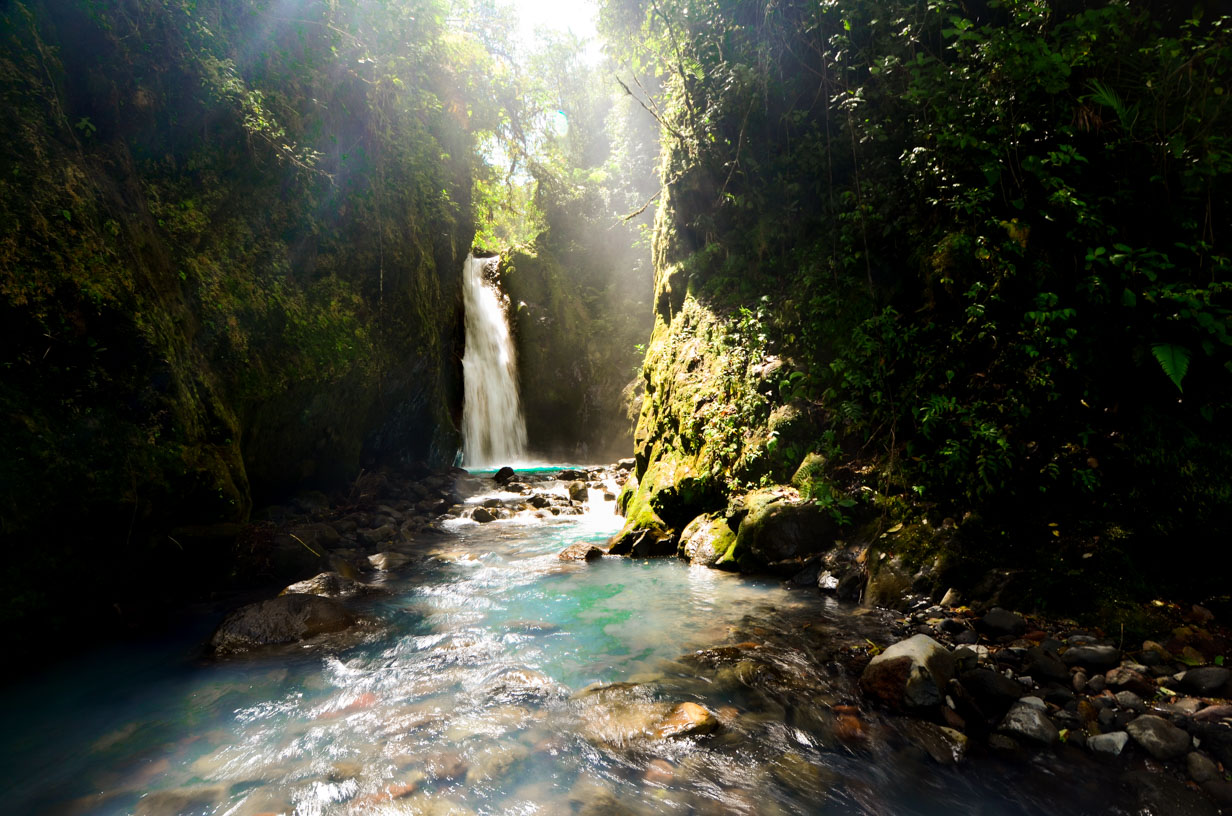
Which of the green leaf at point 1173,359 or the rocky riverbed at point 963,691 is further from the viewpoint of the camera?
the green leaf at point 1173,359

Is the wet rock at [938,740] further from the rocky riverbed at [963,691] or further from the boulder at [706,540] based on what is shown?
the boulder at [706,540]

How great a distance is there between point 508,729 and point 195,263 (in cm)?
710

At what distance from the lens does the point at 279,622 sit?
4992 millimetres

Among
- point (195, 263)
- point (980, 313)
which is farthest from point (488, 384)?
point (980, 313)

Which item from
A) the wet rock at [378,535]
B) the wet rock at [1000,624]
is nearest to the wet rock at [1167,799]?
the wet rock at [1000,624]

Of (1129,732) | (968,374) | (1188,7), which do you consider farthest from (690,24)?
(1129,732)

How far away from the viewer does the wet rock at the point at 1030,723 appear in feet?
9.70

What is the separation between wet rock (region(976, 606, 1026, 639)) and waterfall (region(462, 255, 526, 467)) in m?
16.0

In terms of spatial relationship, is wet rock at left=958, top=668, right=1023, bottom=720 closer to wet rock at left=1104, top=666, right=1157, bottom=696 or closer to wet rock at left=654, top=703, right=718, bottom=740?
wet rock at left=1104, top=666, right=1157, bottom=696

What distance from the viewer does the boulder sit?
22.6ft

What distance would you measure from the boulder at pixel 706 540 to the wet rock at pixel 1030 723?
12.2 ft

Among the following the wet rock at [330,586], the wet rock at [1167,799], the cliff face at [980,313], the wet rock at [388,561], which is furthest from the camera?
the wet rock at [388,561]

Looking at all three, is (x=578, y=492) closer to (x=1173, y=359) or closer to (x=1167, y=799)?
(x=1173, y=359)

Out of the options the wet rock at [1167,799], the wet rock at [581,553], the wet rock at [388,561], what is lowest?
the wet rock at [388,561]
